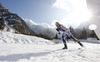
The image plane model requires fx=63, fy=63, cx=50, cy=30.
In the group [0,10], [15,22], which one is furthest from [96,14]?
[0,10]

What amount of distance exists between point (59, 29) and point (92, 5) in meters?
3.18

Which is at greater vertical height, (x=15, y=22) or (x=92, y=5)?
(x=15, y=22)

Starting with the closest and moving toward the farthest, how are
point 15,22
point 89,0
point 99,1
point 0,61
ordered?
point 99,1, point 89,0, point 0,61, point 15,22

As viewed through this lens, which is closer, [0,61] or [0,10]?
[0,61]

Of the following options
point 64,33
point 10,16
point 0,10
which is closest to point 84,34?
point 64,33

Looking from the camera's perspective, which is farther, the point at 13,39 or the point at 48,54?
the point at 13,39

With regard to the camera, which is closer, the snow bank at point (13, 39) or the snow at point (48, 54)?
the snow at point (48, 54)

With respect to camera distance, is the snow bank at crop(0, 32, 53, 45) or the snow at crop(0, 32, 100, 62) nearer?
the snow at crop(0, 32, 100, 62)

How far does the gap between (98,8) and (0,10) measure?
92.7 metres

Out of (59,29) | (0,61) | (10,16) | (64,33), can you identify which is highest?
(10,16)

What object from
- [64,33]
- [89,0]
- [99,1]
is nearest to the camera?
[99,1]

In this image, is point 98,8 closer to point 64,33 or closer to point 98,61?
point 98,61

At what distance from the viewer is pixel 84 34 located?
4341cm

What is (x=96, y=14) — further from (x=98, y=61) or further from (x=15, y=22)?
(x=15, y=22)
